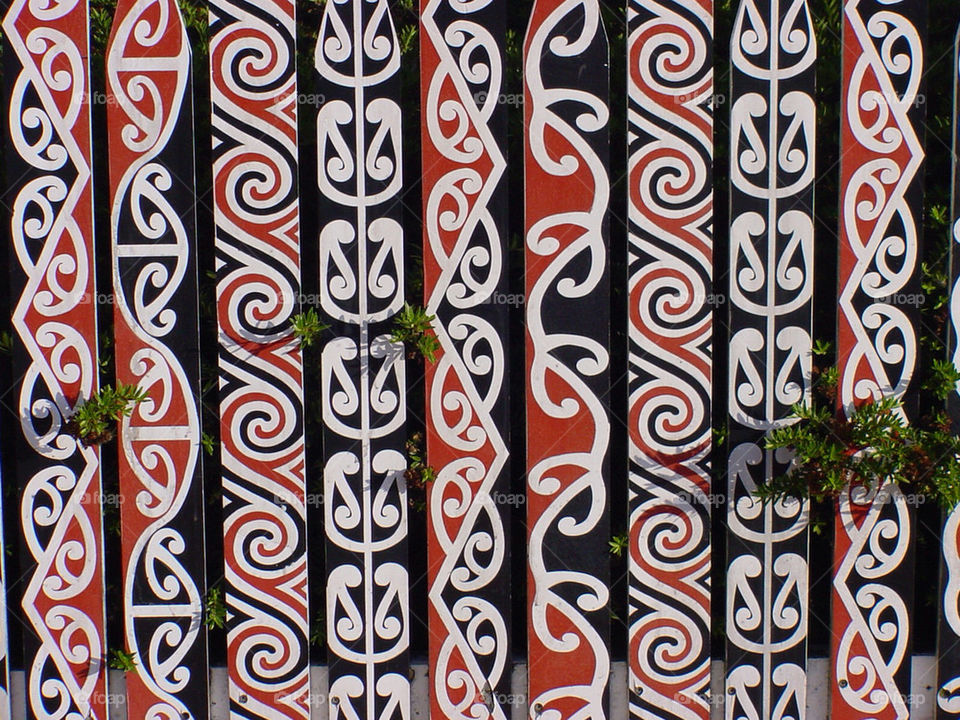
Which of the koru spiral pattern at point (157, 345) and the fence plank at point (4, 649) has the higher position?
the koru spiral pattern at point (157, 345)

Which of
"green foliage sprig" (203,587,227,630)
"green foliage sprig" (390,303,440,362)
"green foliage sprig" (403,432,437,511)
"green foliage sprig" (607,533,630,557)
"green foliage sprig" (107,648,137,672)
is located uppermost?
"green foliage sprig" (390,303,440,362)

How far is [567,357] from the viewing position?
2604mm

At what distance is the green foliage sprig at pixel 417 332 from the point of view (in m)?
2.54

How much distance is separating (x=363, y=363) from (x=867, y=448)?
166cm

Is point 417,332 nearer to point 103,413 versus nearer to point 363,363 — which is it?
point 363,363

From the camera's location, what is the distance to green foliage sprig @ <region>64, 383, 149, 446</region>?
255cm

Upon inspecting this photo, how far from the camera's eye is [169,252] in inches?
103

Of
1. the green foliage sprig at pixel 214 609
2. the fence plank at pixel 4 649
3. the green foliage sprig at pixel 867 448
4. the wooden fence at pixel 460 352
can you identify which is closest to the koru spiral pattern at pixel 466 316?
the wooden fence at pixel 460 352

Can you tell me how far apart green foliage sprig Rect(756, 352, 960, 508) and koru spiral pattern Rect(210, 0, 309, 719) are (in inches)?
61.8

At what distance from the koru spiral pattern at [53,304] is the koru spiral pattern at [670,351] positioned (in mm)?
1786

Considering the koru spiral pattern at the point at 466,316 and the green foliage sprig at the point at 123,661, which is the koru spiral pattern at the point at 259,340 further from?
the koru spiral pattern at the point at 466,316

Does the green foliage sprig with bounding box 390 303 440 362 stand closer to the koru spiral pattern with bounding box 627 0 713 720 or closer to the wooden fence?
the wooden fence

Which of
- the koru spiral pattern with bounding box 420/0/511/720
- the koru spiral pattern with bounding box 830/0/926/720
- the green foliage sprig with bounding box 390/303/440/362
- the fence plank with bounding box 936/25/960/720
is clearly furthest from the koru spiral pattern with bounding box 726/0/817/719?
the green foliage sprig with bounding box 390/303/440/362

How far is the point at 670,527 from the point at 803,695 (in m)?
0.73
